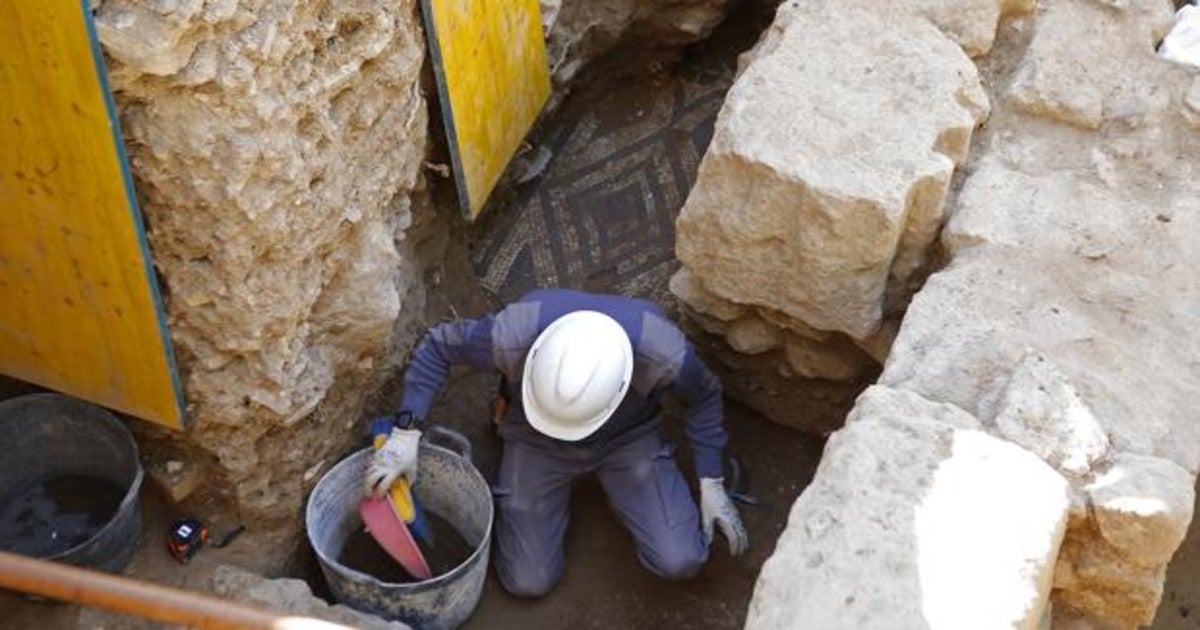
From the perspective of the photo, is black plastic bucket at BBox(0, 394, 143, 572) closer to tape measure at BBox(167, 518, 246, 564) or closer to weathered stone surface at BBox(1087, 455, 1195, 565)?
tape measure at BBox(167, 518, 246, 564)

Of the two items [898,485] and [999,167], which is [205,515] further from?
[999,167]

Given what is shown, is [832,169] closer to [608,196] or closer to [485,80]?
[485,80]

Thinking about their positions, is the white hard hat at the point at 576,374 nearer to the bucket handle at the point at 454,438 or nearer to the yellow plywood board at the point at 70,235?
the bucket handle at the point at 454,438

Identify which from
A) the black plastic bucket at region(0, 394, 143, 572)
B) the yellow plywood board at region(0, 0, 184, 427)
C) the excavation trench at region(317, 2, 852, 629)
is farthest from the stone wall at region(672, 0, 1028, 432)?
the black plastic bucket at region(0, 394, 143, 572)

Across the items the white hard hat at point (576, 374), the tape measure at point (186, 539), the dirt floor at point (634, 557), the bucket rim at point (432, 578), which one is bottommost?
the dirt floor at point (634, 557)

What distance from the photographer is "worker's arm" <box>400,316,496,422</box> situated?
442 centimetres

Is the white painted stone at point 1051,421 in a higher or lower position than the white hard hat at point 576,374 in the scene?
higher

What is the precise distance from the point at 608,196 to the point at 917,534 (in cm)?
294

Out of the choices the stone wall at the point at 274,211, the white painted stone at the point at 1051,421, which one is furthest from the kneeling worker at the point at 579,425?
the white painted stone at the point at 1051,421

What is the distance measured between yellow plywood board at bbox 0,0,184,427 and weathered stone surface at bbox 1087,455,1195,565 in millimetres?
2583

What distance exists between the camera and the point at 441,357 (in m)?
4.47

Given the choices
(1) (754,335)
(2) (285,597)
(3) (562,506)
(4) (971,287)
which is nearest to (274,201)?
(2) (285,597)

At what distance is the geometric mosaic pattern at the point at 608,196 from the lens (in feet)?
18.2

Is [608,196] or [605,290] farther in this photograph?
[608,196]
